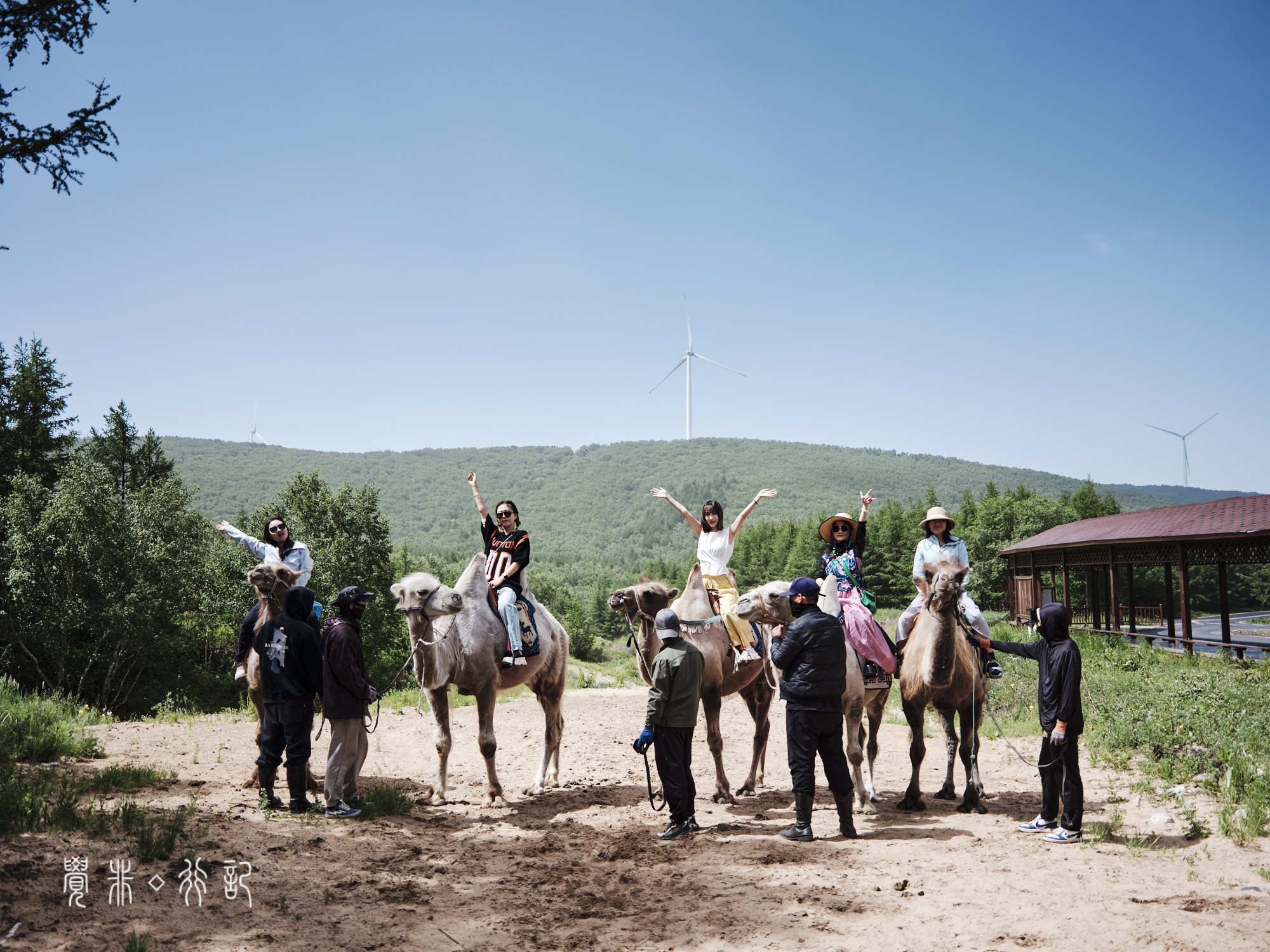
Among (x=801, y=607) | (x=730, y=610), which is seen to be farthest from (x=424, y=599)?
(x=801, y=607)

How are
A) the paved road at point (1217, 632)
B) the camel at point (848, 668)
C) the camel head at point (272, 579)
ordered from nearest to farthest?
the camel head at point (272, 579) → the camel at point (848, 668) → the paved road at point (1217, 632)

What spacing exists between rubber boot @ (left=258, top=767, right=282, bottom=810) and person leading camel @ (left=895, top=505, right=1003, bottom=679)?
6.66 metres

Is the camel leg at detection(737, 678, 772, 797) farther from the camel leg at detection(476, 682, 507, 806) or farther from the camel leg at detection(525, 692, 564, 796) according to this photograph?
the camel leg at detection(476, 682, 507, 806)

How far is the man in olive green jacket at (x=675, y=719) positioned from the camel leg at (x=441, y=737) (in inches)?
104

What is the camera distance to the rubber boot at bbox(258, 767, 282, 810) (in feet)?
23.8

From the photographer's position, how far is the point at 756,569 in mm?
96375

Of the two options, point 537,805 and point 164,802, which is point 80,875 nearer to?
point 164,802

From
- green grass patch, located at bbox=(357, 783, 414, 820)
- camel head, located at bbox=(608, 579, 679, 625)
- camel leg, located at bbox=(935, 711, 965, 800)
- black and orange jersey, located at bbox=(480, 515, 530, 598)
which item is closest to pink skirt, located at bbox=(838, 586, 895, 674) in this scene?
camel leg, located at bbox=(935, 711, 965, 800)

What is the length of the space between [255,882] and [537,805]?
12.1ft

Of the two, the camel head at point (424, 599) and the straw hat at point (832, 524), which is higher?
the straw hat at point (832, 524)

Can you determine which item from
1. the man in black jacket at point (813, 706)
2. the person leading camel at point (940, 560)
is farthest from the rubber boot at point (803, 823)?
Answer: the person leading camel at point (940, 560)

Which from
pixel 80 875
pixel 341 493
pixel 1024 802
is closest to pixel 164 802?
pixel 80 875

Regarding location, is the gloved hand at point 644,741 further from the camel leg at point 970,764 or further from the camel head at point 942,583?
the camel leg at point 970,764

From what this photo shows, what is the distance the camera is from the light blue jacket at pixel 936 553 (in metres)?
8.23
